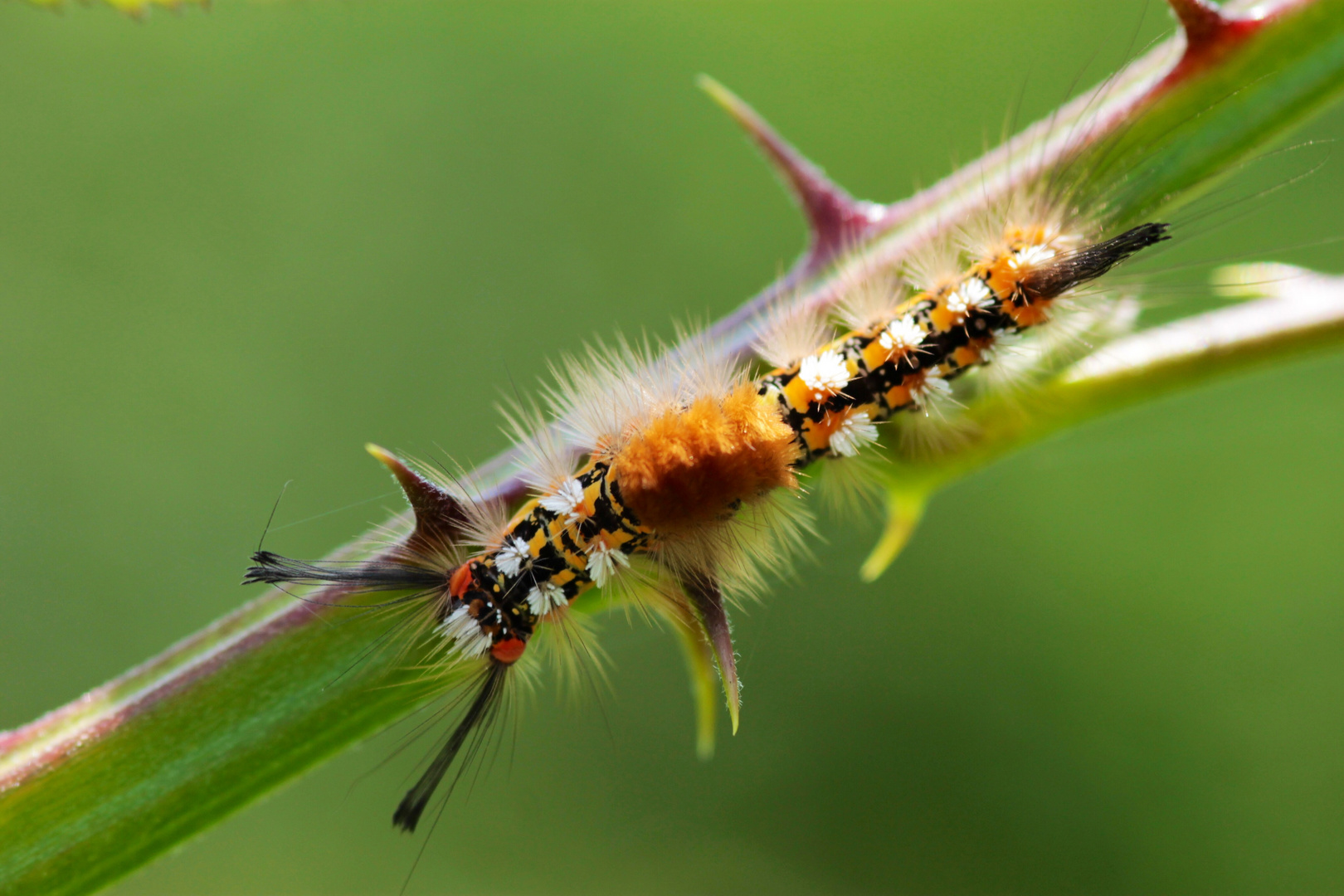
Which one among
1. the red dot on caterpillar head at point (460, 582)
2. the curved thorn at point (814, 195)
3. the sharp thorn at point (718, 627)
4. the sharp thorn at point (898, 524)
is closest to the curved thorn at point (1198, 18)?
the curved thorn at point (814, 195)

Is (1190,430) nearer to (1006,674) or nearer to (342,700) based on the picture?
A: (1006,674)

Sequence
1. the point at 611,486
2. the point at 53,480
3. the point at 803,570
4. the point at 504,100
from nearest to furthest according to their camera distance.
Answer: the point at 611,486, the point at 803,570, the point at 53,480, the point at 504,100

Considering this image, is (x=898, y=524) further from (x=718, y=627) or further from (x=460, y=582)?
(x=460, y=582)

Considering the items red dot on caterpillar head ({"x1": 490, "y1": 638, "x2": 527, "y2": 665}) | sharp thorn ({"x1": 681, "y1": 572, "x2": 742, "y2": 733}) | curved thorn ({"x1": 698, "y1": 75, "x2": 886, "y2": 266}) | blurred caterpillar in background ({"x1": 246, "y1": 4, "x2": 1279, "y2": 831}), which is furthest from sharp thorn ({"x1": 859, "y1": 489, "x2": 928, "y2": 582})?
red dot on caterpillar head ({"x1": 490, "y1": 638, "x2": 527, "y2": 665})

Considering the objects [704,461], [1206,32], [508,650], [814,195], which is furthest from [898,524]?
[1206,32]

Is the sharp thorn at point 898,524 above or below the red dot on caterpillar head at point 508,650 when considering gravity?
below

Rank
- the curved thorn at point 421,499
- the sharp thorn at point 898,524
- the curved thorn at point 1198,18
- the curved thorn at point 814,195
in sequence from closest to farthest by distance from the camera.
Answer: the curved thorn at point 421,499 → the curved thorn at point 1198,18 → the curved thorn at point 814,195 → the sharp thorn at point 898,524

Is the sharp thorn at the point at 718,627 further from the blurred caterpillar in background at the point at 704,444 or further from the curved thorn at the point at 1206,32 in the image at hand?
the curved thorn at the point at 1206,32

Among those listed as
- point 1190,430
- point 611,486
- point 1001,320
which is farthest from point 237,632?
point 1190,430
